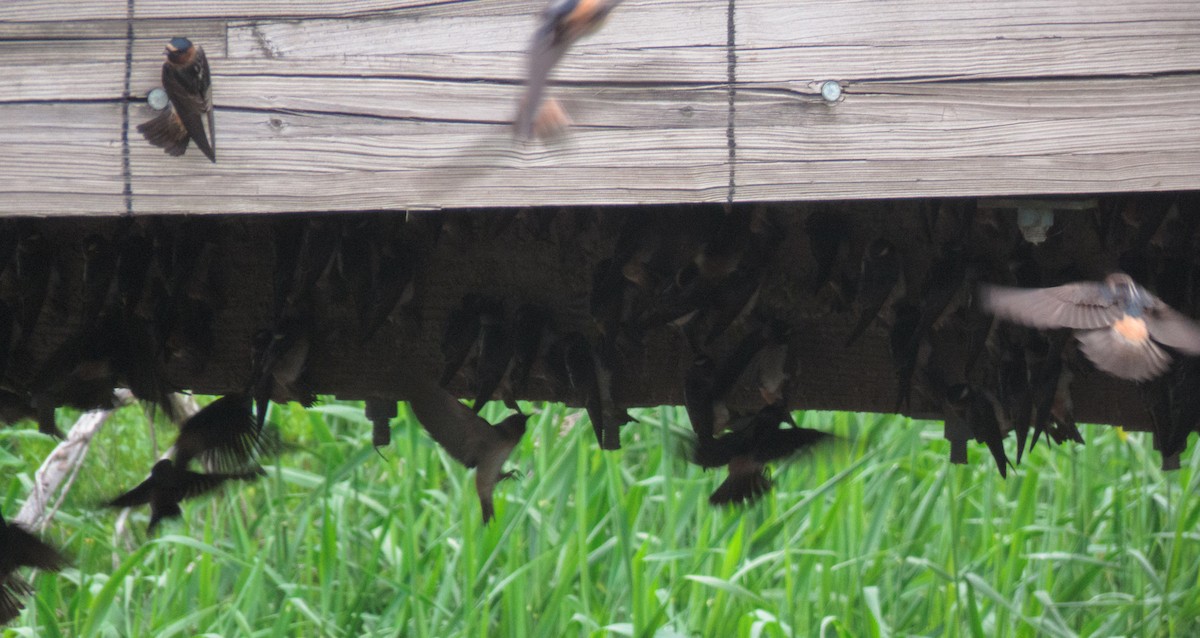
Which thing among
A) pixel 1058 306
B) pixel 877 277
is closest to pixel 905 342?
pixel 877 277

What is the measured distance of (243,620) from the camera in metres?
3.08

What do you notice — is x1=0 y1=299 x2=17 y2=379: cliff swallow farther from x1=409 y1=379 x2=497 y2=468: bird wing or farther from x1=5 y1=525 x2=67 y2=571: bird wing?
x1=409 y1=379 x2=497 y2=468: bird wing

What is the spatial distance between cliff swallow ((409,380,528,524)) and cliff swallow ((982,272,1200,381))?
3.15 feet

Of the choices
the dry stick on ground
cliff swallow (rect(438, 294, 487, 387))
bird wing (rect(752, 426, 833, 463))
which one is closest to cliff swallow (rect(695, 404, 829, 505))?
bird wing (rect(752, 426, 833, 463))

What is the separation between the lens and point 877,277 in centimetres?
194

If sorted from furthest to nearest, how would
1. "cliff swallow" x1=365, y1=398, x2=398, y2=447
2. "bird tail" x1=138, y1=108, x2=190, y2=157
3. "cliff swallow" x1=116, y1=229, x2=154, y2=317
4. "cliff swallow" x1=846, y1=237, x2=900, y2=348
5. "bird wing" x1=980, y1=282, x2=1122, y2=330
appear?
1. "cliff swallow" x1=365, y1=398, x2=398, y2=447
2. "cliff swallow" x1=116, y1=229, x2=154, y2=317
3. "cliff swallow" x1=846, y1=237, x2=900, y2=348
4. "bird wing" x1=980, y1=282, x2=1122, y2=330
5. "bird tail" x1=138, y1=108, x2=190, y2=157

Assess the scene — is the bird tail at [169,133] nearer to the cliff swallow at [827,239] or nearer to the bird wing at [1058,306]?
the cliff swallow at [827,239]

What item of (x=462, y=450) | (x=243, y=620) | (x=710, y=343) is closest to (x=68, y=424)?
(x=243, y=620)

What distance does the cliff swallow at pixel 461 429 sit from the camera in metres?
2.23

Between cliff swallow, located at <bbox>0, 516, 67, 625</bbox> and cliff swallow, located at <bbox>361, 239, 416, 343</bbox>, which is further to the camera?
cliff swallow, located at <bbox>0, 516, 67, 625</bbox>

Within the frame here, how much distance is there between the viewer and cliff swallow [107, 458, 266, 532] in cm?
244

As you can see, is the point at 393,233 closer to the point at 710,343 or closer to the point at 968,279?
the point at 710,343

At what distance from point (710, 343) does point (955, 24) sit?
836mm

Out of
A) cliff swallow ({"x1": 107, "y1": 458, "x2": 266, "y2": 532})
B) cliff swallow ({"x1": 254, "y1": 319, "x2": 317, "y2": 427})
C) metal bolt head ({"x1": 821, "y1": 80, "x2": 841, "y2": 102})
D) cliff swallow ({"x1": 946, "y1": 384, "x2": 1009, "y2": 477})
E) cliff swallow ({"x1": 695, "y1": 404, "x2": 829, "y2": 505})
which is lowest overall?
cliff swallow ({"x1": 107, "y1": 458, "x2": 266, "y2": 532})
